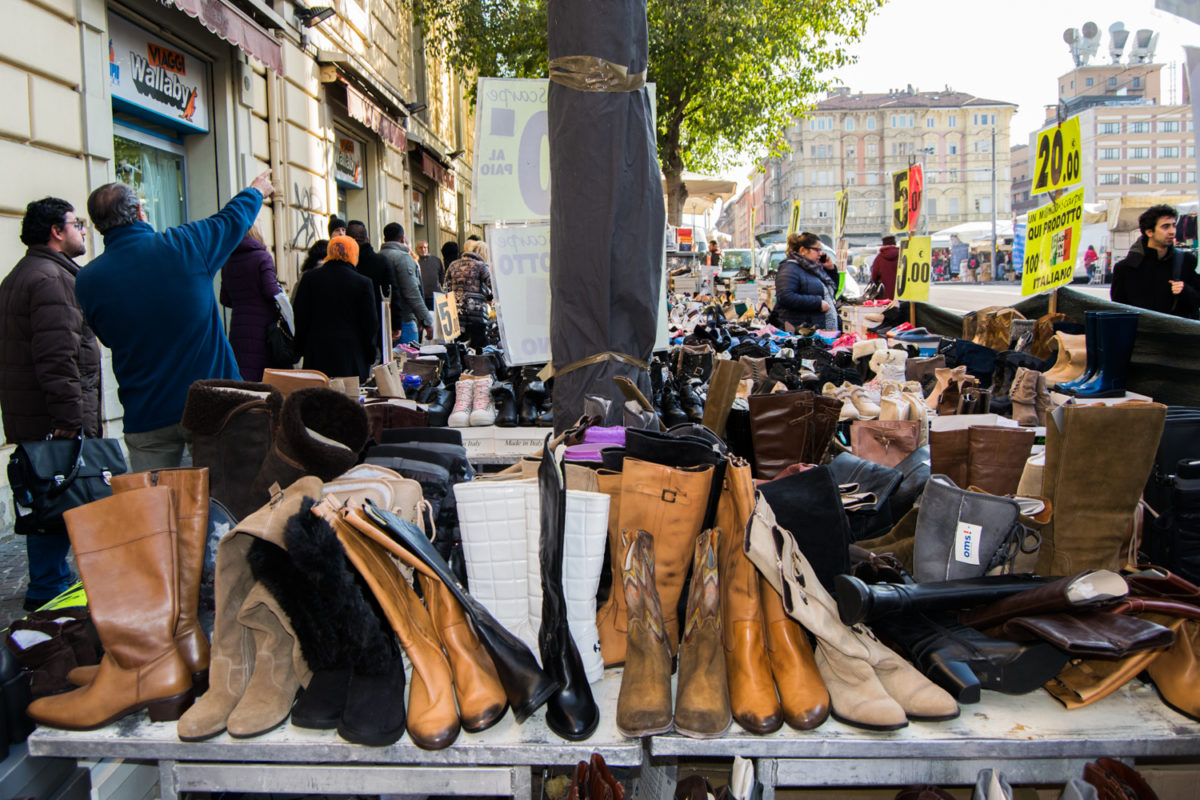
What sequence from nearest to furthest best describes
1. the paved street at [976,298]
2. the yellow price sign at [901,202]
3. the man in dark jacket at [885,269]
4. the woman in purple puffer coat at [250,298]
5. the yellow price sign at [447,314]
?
the woman in purple puffer coat at [250,298] < the yellow price sign at [447,314] < the yellow price sign at [901,202] < the man in dark jacket at [885,269] < the paved street at [976,298]

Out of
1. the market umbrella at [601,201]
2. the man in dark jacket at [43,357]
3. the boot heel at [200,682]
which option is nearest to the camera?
the boot heel at [200,682]

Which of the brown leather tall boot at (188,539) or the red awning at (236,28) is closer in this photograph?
the brown leather tall boot at (188,539)

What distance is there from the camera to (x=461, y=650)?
66.7 inches

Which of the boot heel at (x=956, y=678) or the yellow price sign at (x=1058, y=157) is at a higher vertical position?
the yellow price sign at (x=1058, y=157)

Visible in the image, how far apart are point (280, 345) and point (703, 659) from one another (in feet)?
16.6

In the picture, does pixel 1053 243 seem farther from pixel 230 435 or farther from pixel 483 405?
pixel 230 435

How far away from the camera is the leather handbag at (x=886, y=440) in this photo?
3.13 metres

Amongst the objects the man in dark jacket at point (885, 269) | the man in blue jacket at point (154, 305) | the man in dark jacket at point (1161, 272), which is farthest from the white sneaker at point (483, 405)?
the man in dark jacket at point (885, 269)

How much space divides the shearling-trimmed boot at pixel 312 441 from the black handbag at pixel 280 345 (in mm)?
4115

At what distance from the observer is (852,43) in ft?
63.3

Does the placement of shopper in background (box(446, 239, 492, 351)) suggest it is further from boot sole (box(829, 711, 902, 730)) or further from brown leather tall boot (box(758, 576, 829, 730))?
boot sole (box(829, 711, 902, 730))

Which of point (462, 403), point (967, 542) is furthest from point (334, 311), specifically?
point (967, 542)

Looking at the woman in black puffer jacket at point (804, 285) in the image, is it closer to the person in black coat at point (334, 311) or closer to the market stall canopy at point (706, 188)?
the person in black coat at point (334, 311)

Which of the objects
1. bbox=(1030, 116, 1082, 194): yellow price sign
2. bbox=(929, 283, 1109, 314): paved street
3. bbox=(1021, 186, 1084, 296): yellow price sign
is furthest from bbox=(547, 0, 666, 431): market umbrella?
bbox=(929, 283, 1109, 314): paved street
